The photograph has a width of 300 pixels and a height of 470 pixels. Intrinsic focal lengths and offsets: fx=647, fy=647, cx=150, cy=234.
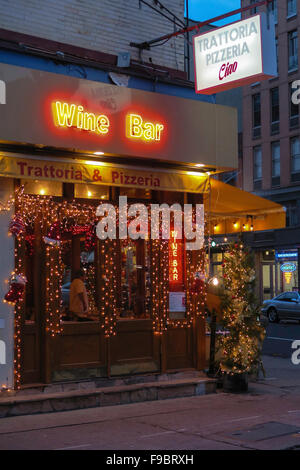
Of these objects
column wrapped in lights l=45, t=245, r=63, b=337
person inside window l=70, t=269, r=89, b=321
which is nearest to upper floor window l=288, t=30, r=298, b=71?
person inside window l=70, t=269, r=89, b=321

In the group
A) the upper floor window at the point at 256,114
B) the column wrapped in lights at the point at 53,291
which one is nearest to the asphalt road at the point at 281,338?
the column wrapped in lights at the point at 53,291

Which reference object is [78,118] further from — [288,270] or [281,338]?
[288,270]

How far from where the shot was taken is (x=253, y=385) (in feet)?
38.8

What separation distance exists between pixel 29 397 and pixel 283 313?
20.3 m

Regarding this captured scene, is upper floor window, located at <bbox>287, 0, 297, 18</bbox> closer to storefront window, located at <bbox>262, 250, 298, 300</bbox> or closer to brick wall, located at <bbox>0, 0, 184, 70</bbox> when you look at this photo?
storefront window, located at <bbox>262, 250, 298, 300</bbox>

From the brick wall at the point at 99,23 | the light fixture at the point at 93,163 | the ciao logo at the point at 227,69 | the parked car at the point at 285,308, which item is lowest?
the parked car at the point at 285,308

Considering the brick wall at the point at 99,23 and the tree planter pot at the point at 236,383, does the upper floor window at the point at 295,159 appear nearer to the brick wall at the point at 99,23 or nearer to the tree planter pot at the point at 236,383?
the brick wall at the point at 99,23

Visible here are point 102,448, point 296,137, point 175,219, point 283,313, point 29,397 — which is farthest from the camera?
point 296,137

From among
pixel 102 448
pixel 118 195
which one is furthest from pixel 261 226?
pixel 102 448

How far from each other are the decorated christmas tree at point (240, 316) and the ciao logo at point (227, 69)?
2923 millimetres

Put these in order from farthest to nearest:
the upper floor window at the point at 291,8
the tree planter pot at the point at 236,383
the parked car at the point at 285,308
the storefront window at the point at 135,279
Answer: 1. the upper floor window at the point at 291,8
2. the parked car at the point at 285,308
3. the tree planter pot at the point at 236,383
4. the storefront window at the point at 135,279

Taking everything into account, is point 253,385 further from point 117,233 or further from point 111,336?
point 117,233

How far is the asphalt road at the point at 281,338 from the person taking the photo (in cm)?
1783
